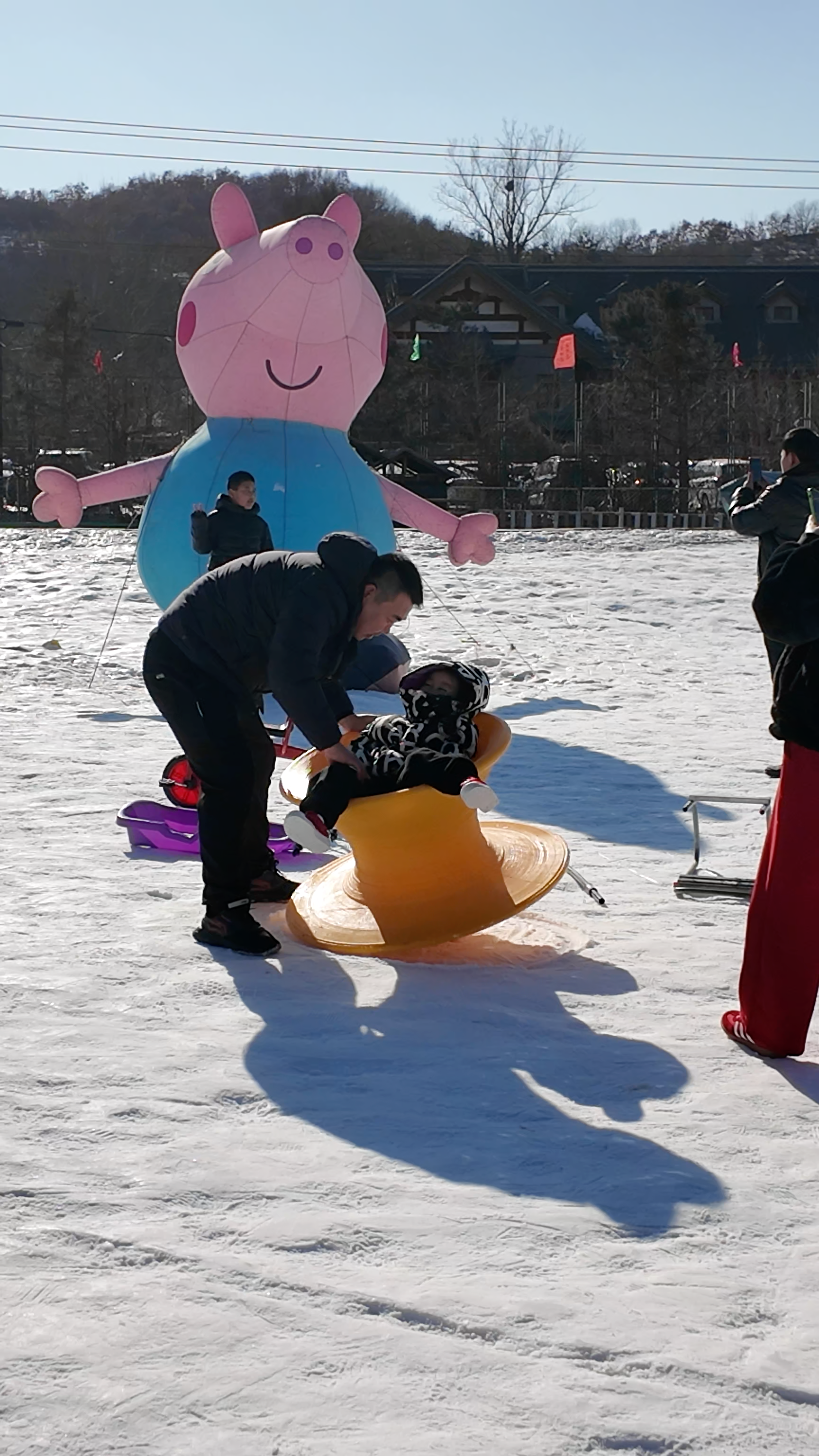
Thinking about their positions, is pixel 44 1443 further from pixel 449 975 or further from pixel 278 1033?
pixel 449 975

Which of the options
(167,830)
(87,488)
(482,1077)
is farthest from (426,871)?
(87,488)

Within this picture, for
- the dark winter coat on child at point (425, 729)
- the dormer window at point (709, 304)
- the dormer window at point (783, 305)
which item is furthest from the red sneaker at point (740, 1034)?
the dormer window at point (783, 305)

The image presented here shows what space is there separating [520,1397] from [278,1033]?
1.65 m

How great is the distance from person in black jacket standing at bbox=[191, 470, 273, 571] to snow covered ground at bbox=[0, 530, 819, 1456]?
2262 mm

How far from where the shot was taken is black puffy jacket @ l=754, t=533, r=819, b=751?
3.27 meters

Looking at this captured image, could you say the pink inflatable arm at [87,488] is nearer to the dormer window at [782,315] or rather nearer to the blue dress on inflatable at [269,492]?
the blue dress on inflatable at [269,492]

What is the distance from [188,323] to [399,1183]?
6833 mm

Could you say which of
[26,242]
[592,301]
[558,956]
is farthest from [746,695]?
[26,242]

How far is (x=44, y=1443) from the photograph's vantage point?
2.03m

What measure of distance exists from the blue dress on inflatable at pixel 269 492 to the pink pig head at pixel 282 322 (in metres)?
0.16

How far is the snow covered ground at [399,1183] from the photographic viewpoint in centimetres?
214

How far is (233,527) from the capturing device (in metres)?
7.75

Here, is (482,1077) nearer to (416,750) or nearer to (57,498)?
(416,750)

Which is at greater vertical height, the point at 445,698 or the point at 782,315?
the point at 782,315
